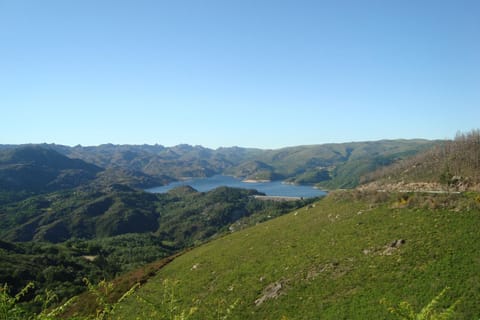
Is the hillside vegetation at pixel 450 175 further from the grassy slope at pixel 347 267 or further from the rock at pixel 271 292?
the rock at pixel 271 292

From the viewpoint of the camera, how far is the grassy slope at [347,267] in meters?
25.7

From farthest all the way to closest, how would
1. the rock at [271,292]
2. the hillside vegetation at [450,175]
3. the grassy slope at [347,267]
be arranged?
the hillside vegetation at [450,175] < the rock at [271,292] < the grassy slope at [347,267]

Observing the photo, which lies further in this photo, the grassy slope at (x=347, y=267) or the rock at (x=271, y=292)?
the rock at (x=271, y=292)

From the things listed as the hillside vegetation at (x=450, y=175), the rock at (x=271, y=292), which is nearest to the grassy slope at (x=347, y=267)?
the rock at (x=271, y=292)

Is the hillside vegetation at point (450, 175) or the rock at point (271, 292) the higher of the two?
the hillside vegetation at point (450, 175)

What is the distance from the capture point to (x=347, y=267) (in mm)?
32594

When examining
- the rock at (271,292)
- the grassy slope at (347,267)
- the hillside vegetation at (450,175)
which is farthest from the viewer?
the hillside vegetation at (450,175)

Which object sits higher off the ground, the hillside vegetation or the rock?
the hillside vegetation

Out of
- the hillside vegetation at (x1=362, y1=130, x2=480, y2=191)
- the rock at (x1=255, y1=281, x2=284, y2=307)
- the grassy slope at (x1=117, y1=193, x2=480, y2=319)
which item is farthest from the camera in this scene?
the hillside vegetation at (x1=362, y1=130, x2=480, y2=191)

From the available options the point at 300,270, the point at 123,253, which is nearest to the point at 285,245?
the point at 300,270

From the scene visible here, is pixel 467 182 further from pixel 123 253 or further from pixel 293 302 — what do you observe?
pixel 123 253

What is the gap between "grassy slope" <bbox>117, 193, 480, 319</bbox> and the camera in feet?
84.3

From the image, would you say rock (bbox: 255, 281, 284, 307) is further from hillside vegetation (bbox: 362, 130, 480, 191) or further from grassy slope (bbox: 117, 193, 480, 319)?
hillside vegetation (bbox: 362, 130, 480, 191)

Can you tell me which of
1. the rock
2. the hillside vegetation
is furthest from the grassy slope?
the hillside vegetation
